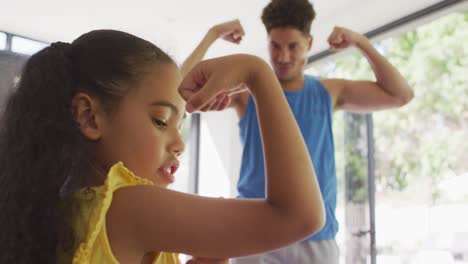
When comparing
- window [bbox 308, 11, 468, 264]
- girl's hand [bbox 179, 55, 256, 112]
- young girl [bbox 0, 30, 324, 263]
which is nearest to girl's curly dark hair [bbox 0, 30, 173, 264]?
A: young girl [bbox 0, 30, 324, 263]

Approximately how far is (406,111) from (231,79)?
3504 millimetres

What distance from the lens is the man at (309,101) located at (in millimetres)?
1357

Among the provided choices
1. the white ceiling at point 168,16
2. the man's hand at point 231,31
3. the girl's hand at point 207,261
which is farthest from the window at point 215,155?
the girl's hand at point 207,261

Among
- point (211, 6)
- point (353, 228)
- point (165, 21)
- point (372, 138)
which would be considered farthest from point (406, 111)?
point (165, 21)

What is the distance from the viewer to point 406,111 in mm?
3779

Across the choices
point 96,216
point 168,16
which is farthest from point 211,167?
point 96,216

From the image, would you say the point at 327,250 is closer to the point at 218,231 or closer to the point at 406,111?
the point at 218,231

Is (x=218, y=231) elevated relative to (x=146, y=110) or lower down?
lower down

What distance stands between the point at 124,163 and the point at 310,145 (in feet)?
2.87

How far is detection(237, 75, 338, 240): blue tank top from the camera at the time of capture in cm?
139

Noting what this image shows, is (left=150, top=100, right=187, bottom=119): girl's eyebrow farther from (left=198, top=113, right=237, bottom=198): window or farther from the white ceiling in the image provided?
(left=198, top=113, right=237, bottom=198): window

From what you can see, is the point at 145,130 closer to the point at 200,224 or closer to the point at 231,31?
the point at 200,224

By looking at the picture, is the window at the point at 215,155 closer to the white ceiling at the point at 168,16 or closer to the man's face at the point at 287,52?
the white ceiling at the point at 168,16

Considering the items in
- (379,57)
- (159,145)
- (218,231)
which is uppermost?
(379,57)
